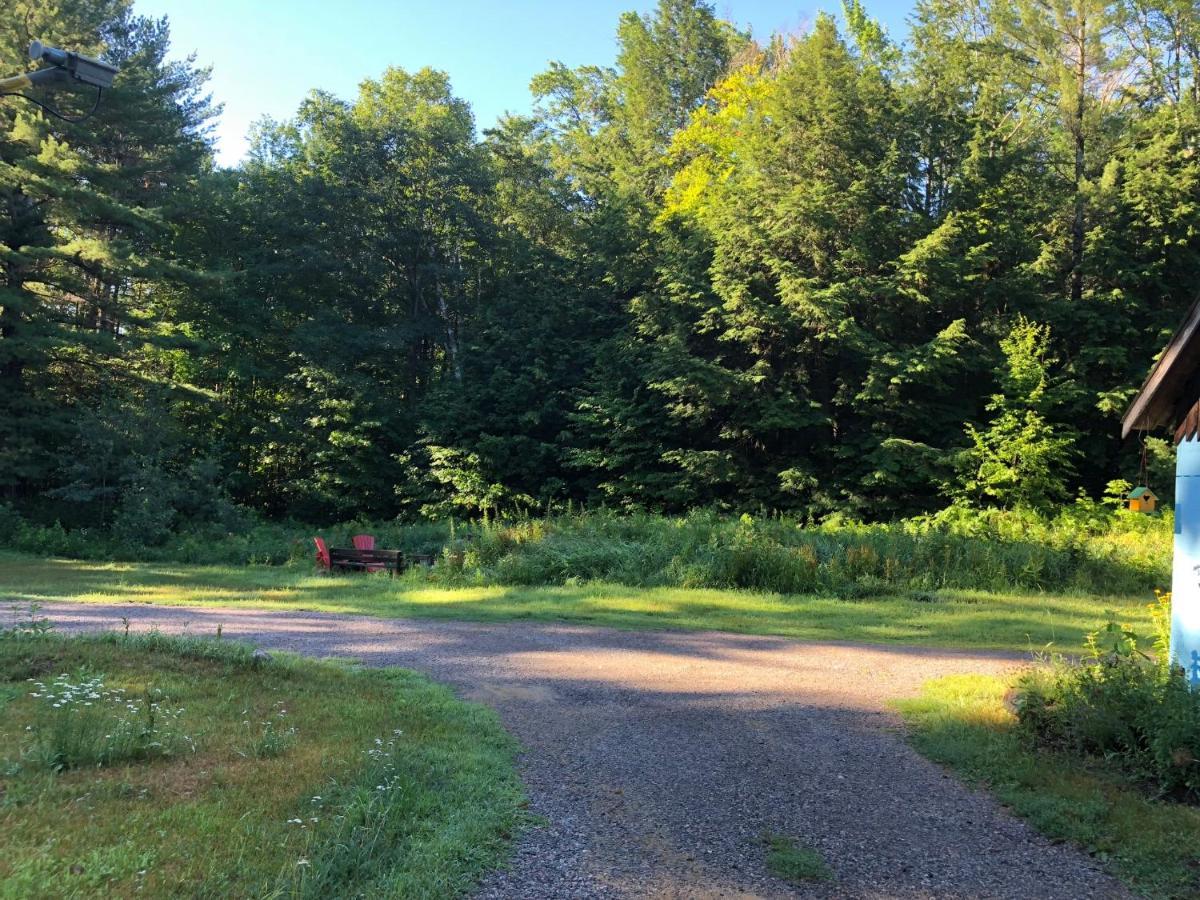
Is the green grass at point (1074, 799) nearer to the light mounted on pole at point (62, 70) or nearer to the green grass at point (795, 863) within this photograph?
the green grass at point (795, 863)

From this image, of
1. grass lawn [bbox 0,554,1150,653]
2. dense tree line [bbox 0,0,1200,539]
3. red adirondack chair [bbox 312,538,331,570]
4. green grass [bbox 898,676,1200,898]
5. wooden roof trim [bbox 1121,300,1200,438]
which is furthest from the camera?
dense tree line [bbox 0,0,1200,539]

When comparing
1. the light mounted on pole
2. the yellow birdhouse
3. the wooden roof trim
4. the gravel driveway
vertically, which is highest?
the light mounted on pole

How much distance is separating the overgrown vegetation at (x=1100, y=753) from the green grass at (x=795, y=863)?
60.7 inches

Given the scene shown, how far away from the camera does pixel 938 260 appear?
81.3ft

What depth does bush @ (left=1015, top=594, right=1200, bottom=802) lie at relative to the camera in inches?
210

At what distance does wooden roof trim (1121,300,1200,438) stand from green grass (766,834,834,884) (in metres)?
5.07

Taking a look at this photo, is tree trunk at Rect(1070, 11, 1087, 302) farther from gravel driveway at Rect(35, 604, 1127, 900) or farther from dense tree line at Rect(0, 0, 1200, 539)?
gravel driveway at Rect(35, 604, 1127, 900)

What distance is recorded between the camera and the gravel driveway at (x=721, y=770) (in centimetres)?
412

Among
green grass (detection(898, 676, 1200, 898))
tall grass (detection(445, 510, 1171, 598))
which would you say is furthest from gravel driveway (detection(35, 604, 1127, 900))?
tall grass (detection(445, 510, 1171, 598))

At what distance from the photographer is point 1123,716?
585 centimetres

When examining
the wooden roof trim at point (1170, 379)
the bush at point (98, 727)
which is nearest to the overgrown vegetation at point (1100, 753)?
the wooden roof trim at point (1170, 379)

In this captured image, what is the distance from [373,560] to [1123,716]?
1556 cm

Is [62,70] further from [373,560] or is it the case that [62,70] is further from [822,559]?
[822,559]

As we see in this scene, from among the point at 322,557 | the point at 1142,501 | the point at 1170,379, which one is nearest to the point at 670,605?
the point at 1142,501
